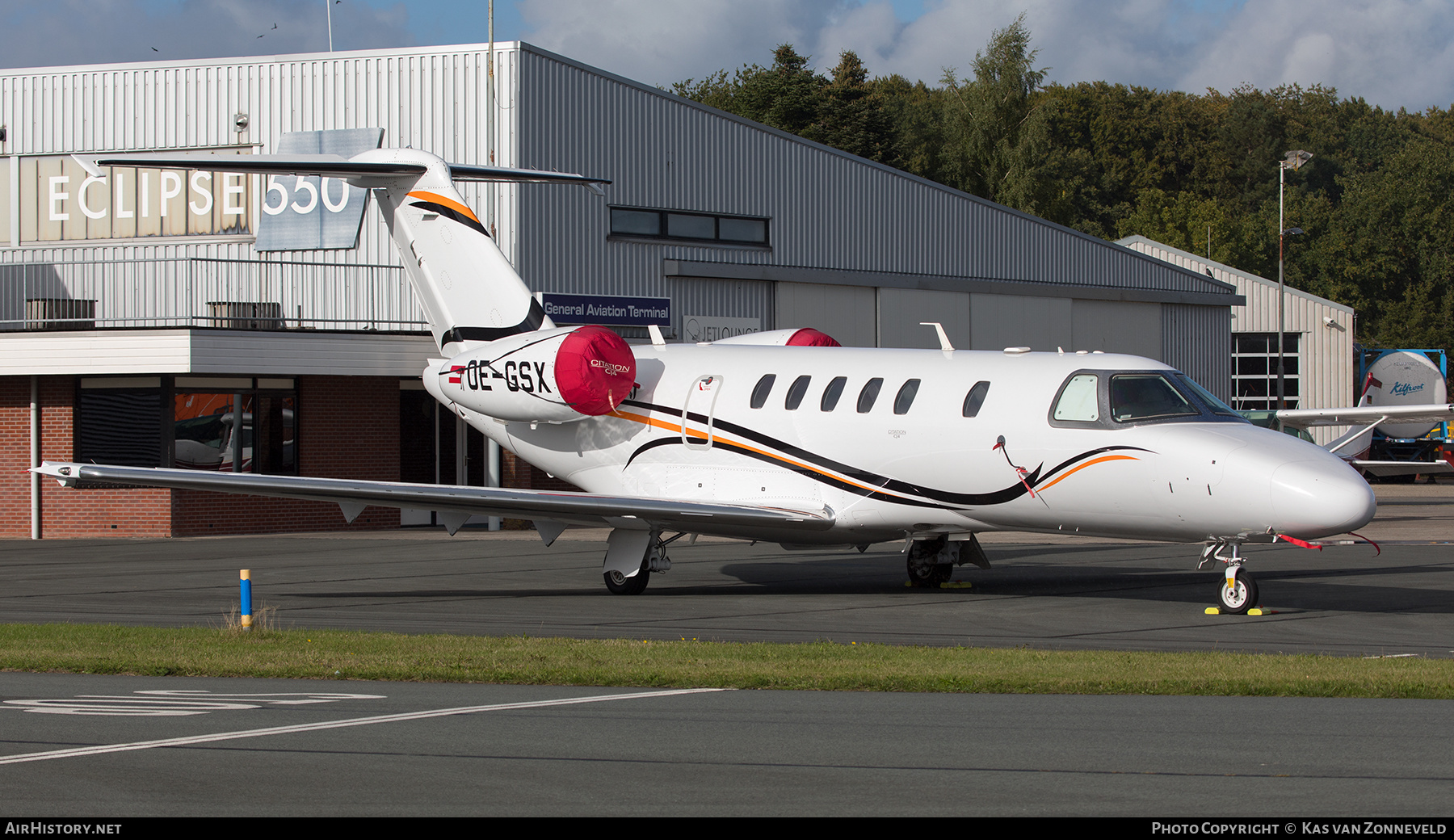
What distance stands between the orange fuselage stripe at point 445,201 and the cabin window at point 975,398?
810 centimetres

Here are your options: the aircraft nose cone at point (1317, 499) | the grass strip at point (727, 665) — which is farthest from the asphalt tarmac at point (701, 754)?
the aircraft nose cone at point (1317, 499)

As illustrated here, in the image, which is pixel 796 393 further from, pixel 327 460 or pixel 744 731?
pixel 327 460

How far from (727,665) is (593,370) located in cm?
784

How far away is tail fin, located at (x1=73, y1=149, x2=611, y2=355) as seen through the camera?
70.4 feet

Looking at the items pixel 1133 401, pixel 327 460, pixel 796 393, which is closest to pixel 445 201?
pixel 796 393

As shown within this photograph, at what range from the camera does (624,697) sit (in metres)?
10.7

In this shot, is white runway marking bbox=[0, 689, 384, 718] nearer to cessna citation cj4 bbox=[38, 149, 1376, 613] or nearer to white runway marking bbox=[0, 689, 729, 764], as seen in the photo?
white runway marking bbox=[0, 689, 729, 764]

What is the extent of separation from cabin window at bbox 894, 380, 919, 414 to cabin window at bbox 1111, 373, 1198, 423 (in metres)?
2.39

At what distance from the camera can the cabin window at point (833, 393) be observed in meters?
18.4

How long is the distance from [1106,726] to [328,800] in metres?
4.71

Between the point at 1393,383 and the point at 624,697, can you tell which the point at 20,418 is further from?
the point at 1393,383

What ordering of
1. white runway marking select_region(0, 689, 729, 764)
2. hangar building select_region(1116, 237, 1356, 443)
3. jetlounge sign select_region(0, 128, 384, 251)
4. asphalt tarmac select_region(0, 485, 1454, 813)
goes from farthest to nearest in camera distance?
hangar building select_region(1116, 237, 1356, 443) < jetlounge sign select_region(0, 128, 384, 251) < white runway marking select_region(0, 689, 729, 764) < asphalt tarmac select_region(0, 485, 1454, 813)

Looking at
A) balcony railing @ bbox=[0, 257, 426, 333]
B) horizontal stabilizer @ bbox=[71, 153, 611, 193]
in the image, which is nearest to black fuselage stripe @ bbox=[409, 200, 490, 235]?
horizontal stabilizer @ bbox=[71, 153, 611, 193]

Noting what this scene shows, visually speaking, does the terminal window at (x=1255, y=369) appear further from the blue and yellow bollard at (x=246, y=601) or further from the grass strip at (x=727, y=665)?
the blue and yellow bollard at (x=246, y=601)
